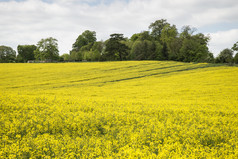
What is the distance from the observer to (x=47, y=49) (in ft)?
265

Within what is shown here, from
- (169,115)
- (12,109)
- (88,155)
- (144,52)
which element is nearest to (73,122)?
(88,155)

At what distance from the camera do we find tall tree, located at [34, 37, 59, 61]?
80731mm

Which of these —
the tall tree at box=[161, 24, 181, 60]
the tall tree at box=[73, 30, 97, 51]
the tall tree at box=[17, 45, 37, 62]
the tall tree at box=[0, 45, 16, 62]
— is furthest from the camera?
the tall tree at box=[73, 30, 97, 51]

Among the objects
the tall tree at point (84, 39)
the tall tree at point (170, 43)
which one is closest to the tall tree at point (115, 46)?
the tall tree at point (170, 43)

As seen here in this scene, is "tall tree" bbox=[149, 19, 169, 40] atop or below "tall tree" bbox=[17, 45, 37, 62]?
atop

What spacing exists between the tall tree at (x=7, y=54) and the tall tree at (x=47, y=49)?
52.1 feet

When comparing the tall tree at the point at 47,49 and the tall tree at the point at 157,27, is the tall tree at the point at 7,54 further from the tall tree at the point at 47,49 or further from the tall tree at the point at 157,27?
the tall tree at the point at 157,27

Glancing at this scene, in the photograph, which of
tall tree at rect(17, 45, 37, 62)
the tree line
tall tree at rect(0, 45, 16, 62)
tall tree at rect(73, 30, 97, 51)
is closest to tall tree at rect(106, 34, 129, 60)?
the tree line

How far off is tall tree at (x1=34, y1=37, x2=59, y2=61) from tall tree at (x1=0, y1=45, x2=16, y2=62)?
15.9m

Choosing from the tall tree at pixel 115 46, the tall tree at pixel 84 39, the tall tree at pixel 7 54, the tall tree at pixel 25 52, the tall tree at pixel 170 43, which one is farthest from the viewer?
the tall tree at pixel 84 39

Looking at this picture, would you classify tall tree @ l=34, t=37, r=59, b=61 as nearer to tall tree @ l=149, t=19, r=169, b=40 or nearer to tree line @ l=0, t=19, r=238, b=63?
tree line @ l=0, t=19, r=238, b=63

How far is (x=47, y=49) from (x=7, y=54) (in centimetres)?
2249

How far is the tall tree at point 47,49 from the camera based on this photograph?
80.7m

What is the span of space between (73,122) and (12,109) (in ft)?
15.6
